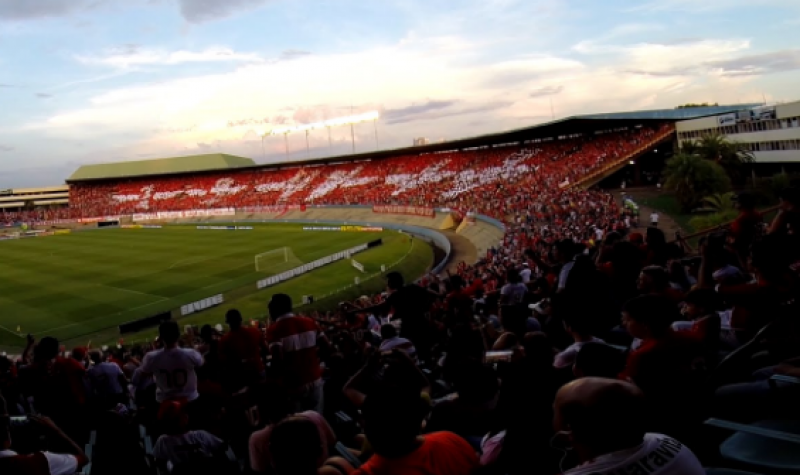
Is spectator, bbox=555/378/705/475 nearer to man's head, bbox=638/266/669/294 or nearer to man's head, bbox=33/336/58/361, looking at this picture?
man's head, bbox=638/266/669/294

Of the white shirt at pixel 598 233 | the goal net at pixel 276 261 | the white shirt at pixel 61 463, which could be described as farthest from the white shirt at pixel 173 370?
the goal net at pixel 276 261

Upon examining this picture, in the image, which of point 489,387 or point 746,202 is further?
point 746,202

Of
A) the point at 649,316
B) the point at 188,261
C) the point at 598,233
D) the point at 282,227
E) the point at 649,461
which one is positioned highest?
the point at 649,316

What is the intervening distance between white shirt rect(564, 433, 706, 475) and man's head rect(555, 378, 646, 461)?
3cm

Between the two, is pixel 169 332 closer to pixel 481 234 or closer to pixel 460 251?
pixel 460 251

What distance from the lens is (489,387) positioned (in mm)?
3787

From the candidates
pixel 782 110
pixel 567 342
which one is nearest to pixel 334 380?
pixel 567 342

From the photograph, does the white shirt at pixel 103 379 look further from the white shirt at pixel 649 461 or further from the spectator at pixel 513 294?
the white shirt at pixel 649 461

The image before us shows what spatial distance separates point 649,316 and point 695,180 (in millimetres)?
28690

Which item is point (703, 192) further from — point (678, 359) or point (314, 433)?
point (314, 433)

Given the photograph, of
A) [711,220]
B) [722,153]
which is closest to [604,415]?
[711,220]

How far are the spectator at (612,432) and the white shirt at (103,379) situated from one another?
6.28 metres

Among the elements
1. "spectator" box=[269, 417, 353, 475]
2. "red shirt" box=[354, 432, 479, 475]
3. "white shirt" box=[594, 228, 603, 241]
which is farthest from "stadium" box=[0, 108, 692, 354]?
"spectator" box=[269, 417, 353, 475]

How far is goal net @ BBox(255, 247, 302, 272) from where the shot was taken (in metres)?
37.3
